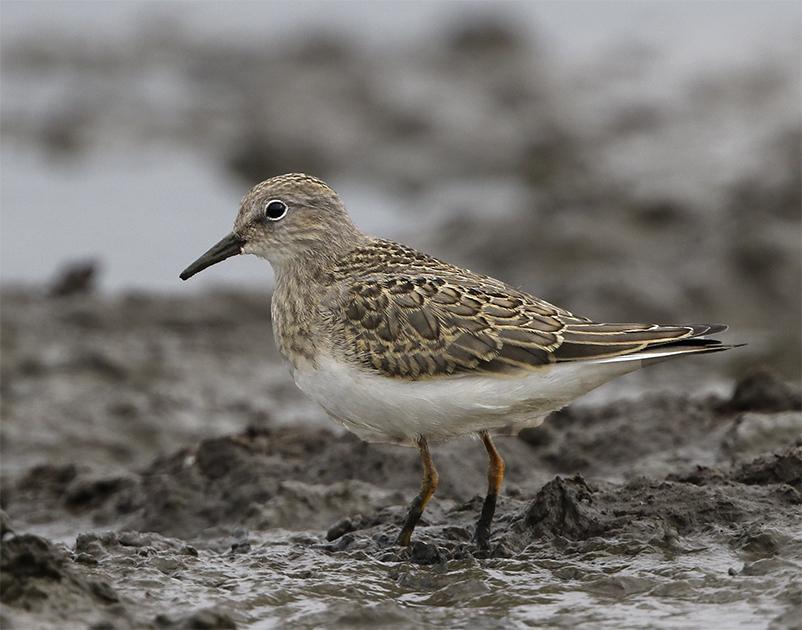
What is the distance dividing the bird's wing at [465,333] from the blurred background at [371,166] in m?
4.50

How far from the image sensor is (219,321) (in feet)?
46.3

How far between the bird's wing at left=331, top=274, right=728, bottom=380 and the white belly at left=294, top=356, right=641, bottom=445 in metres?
0.05

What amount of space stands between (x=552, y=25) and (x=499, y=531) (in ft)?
61.5

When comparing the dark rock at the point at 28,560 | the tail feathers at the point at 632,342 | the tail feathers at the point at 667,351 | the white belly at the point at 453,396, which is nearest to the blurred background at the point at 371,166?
the white belly at the point at 453,396

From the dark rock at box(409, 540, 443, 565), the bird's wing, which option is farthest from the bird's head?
the dark rock at box(409, 540, 443, 565)

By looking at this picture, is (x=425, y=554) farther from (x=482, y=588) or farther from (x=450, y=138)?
(x=450, y=138)

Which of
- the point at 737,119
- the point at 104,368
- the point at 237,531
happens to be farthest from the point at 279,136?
the point at 237,531

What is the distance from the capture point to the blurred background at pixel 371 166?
43.2 ft

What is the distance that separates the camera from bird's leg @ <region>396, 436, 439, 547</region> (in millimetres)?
7230

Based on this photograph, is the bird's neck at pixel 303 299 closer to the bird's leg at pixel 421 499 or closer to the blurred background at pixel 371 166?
the bird's leg at pixel 421 499

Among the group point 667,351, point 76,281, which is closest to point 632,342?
point 667,351

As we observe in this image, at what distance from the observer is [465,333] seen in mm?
7062

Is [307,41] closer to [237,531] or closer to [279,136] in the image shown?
[279,136]

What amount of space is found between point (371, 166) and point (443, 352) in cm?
1341
